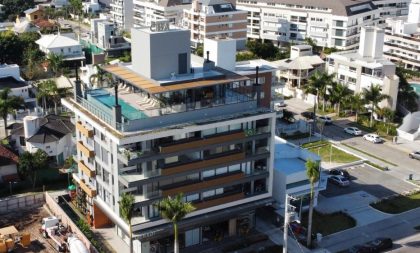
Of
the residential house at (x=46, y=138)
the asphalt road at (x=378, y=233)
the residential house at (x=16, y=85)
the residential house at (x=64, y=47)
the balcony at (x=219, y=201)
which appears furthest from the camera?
the residential house at (x=64, y=47)

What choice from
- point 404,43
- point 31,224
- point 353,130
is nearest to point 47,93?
point 31,224

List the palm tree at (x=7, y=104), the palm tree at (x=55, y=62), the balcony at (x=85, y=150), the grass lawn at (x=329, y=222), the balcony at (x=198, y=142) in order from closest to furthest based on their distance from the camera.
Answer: the balcony at (x=198, y=142) < the balcony at (x=85, y=150) < the grass lawn at (x=329, y=222) < the palm tree at (x=7, y=104) < the palm tree at (x=55, y=62)

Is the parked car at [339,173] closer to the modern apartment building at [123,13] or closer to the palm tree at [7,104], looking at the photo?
the palm tree at [7,104]

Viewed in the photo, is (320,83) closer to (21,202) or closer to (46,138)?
(46,138)

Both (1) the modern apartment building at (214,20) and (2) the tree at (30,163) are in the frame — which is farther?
(1) the modern apartment building at (214,20)

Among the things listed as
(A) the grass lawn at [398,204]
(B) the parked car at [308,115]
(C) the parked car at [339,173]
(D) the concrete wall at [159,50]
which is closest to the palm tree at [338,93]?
(B) the parked car at [308,115]

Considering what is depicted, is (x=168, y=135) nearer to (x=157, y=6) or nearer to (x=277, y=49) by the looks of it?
(x=277, y=49)

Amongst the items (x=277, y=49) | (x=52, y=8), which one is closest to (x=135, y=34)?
(x=277, y=49)
